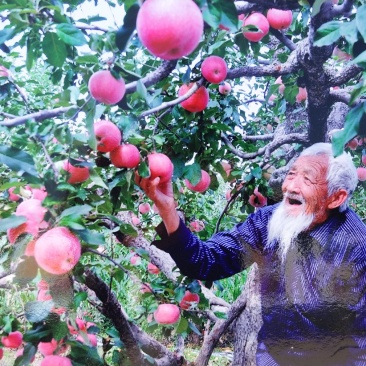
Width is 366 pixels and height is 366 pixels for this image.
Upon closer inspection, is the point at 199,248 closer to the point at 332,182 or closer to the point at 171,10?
the point at 332,182

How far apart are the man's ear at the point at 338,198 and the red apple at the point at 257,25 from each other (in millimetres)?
456

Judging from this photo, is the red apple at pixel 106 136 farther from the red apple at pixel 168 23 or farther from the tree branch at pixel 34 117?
the red apple at pixel 168 23

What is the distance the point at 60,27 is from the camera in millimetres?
805

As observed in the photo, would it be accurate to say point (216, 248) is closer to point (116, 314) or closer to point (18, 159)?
point (116, 314)

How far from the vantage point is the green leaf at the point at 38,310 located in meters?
0.91

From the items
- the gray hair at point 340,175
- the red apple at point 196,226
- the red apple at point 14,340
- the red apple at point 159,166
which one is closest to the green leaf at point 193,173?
the red apple at point 159,166

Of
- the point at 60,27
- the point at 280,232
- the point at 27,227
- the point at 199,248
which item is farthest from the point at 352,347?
the point at 60,27

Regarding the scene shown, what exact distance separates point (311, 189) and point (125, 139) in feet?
1.81

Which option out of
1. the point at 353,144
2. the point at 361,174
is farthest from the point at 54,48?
the point at 361,174

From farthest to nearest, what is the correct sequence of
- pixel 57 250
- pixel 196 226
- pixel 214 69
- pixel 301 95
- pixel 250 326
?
pixel 196 226 < pixel 250 326 < pixel 301 95 < pixel 214 69 < pixel 57 250

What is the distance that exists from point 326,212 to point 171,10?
2.66 ft

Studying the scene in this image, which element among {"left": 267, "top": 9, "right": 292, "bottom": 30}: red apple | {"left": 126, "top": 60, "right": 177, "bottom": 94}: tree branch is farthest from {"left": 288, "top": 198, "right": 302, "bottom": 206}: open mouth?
{"left": 126, "top": 60, "right": 177, "bottom": 94}: tree branch

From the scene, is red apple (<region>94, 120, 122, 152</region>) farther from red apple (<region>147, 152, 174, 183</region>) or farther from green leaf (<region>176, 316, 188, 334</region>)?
green leaf (<region>176, 316, 188, 334</region>)

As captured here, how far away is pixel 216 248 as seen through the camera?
135cm
